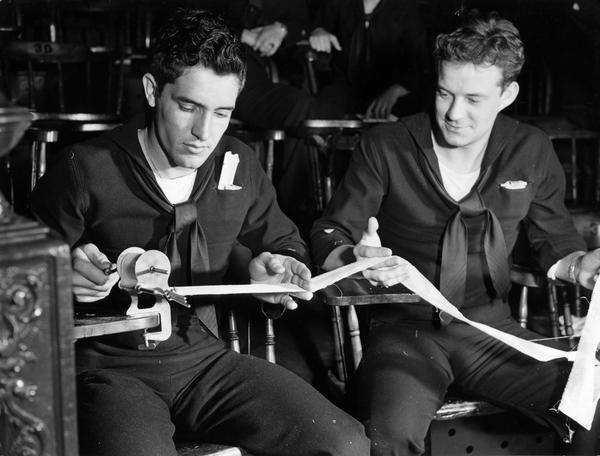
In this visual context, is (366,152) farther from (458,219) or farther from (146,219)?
(146,219)

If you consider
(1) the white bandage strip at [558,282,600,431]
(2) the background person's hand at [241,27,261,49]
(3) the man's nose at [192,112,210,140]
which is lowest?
(1) the white bandage strip at [558,282,600,431]

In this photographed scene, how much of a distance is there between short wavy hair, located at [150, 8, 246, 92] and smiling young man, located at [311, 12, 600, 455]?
0.64 m

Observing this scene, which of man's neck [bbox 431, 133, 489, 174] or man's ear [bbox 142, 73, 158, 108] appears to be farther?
man's neck [bbox 431, 133, 489, 174]

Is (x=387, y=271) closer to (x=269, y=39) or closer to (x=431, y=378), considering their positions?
(x=431, y=378)

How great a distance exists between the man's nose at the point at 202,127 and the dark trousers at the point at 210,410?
59 cm

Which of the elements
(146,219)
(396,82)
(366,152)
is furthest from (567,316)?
(396,82)

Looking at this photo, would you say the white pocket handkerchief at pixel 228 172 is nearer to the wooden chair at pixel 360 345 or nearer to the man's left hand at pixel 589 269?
the wooden chair at pixel 360 345

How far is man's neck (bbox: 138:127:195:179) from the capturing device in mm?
2568

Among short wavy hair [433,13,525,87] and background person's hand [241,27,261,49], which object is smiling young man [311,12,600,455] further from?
background person's hand [241,27,261,49]

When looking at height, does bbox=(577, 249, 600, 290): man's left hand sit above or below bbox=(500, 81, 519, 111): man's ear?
below

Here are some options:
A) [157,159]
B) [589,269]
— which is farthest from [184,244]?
[589,269]

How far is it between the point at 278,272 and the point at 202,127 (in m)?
0.45

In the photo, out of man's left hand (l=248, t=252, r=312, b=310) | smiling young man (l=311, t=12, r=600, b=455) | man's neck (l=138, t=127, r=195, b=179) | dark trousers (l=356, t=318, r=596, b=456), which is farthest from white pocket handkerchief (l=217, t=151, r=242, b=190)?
dark trousers (l=356, t=318, r=596, b=456)

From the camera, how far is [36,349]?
1.55 metres
